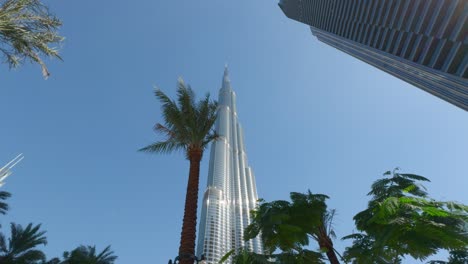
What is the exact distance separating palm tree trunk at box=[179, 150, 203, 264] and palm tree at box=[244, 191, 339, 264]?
2.20 metres

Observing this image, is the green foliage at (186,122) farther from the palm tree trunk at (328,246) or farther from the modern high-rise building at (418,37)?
the modern high-rise building at (418,37)

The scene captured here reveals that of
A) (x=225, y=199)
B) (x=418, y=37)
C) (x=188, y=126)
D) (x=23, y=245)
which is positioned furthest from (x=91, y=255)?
(x=225, y=199)

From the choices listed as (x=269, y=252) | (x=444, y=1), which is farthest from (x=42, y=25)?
(x=444, y=1)

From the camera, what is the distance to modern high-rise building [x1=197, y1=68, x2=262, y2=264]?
133m

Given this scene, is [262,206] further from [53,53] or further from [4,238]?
[4,238]

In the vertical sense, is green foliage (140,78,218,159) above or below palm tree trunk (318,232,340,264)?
above

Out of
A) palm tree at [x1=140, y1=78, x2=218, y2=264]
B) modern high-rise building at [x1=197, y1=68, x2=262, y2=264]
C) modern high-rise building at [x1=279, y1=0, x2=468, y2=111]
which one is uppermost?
modern high-rise building at [x1=197, y1=68, x2=262, y2=264]

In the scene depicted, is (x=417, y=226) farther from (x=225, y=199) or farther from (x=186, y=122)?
(x=225, y=199)

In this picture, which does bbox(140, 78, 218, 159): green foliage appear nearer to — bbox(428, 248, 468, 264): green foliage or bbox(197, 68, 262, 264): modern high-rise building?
bbox(428, 248, 468, 264): green foliage

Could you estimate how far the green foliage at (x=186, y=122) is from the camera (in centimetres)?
1384

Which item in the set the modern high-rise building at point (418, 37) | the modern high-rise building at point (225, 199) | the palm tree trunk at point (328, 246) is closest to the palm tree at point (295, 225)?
the palm tree trunk at point (328, 246)

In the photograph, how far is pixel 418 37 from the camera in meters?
32.0

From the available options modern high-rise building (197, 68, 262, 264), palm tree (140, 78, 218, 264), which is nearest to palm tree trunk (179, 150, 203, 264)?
palm tree (140, 78, 218, 264)

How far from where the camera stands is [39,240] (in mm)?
27297
